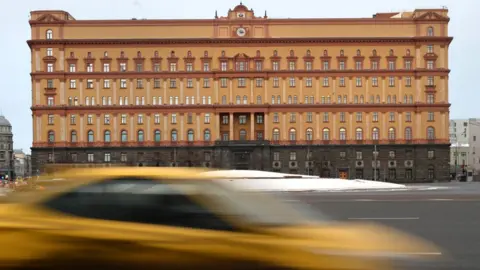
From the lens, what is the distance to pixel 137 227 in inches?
247

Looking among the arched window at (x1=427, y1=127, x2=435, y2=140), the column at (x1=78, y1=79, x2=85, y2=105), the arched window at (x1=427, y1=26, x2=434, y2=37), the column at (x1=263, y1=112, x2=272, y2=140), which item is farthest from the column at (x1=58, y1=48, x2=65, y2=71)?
the arched window at (x1=427, y1=127, x2=435, y2=140)

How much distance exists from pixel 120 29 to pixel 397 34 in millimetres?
44451

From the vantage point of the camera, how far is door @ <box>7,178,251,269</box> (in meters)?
6.06

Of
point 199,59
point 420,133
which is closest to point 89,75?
point 199,59

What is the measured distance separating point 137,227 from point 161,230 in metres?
0.25

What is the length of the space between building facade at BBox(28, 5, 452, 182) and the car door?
96397 millimetres

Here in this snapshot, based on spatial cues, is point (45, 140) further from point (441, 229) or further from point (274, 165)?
point (441, 229)

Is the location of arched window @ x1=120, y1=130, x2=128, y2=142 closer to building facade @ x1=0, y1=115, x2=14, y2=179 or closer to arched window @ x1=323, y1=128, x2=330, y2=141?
arched window @ x1=323, y1=128, x2=330, y2=141

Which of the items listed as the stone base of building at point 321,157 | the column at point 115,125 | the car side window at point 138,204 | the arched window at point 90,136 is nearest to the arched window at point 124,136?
the column at point 115,125

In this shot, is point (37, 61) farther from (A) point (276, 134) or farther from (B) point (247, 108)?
(A) point (276, 134)

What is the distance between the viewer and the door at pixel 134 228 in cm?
606

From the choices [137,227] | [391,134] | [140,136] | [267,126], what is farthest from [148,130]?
[137,227]

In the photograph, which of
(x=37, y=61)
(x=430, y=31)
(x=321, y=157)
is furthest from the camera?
(x=321, y=157)

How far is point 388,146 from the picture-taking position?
10500 cm
